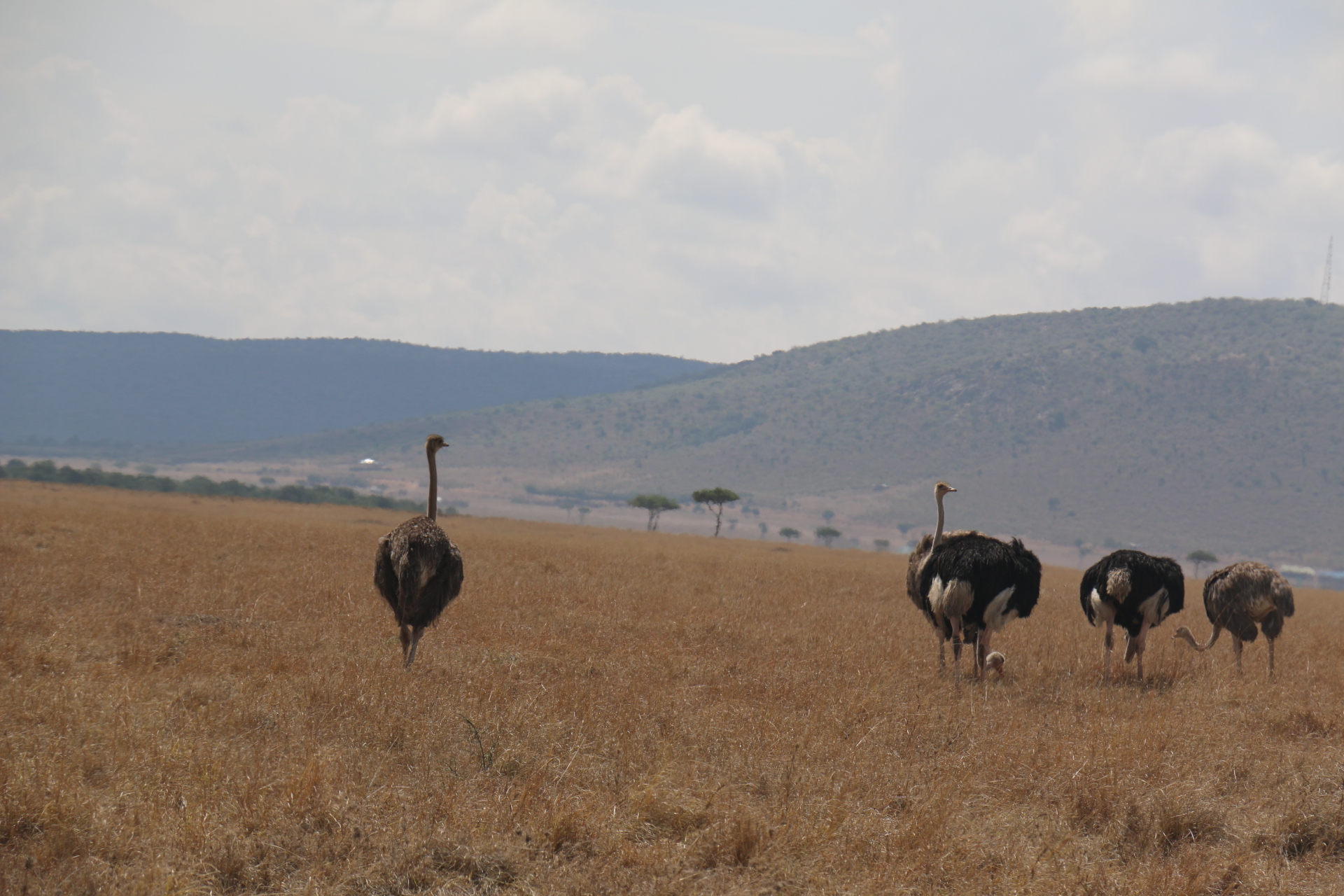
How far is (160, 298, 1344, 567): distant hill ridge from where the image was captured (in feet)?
386

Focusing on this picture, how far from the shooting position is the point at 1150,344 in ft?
546

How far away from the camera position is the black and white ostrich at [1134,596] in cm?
1115

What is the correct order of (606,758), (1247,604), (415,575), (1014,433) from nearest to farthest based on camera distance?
1. (606,758)
2. (415,575)
3. (1247,604)
4. (1014,433)

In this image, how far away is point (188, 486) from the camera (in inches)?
3632

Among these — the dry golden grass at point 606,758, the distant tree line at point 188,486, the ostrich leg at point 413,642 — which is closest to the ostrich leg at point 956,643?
the dry golden grass at point 606,758

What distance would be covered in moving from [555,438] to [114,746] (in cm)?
15912

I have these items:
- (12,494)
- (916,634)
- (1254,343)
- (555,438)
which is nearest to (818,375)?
(555,438)

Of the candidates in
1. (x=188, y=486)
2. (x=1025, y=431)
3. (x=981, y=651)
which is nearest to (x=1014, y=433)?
(x=1025, y=431)

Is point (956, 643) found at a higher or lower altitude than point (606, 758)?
higher

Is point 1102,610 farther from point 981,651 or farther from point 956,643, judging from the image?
point 956,643

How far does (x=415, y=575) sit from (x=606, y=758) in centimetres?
325

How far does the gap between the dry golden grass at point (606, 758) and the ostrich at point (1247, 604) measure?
0.45 metres

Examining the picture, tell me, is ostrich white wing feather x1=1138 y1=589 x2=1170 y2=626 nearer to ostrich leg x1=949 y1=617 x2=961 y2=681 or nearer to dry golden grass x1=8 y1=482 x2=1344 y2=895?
dry golden grass x1=8 y1=482 x2=1344 y2=895

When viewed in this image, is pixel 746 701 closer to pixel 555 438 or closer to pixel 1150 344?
pixel 555 438
